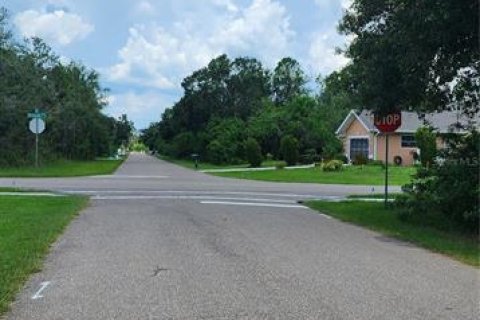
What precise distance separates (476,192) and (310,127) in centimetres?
5391

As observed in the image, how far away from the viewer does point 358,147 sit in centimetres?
6481

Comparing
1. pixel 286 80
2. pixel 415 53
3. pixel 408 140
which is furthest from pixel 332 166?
pixel 286 80

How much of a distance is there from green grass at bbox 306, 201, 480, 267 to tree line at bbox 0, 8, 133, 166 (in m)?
32.2

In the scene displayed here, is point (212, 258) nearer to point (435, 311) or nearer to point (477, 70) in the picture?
point (435, 311)

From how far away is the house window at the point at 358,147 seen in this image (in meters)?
63.8

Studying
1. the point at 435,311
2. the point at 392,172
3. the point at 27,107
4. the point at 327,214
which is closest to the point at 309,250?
the point at 435,311

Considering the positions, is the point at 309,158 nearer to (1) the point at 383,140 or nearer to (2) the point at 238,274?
(1) the point at 383,140

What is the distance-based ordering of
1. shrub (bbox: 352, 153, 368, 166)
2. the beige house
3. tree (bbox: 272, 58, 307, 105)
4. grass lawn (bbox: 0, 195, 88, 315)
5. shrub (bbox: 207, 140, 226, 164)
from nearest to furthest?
grass lawn (bbox: 0, 195, 88, 315) < shrub (bbox: 352, 153, 368, 166) < the beige house < shrub (bbox: 207, 140, 226, 164) < tree (bbox: 272, 58, 307, 105)

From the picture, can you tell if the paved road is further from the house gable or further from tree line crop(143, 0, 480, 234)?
the house gable

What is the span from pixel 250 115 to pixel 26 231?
257 feet

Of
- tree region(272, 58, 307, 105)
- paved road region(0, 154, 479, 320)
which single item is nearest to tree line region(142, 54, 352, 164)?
tree region(272, 58, 307, 105)

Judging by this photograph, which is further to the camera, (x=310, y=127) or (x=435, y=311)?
(x=310, y=127)

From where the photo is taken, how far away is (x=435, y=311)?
7.11m

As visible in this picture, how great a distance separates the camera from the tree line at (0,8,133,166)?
161 feet
